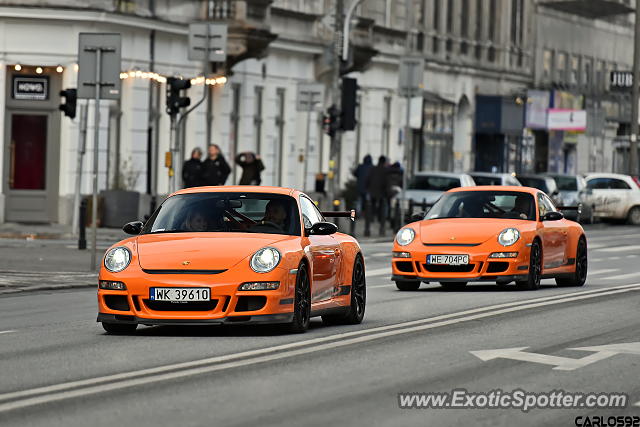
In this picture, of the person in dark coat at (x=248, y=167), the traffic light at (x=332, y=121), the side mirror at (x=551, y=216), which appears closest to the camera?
the side mirror at (x=551, y=216)

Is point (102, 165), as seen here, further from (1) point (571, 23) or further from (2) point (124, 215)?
(1) point (571, 23)

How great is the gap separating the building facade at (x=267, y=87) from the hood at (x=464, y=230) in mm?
11439

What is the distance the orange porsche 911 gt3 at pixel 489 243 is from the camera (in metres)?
23.0

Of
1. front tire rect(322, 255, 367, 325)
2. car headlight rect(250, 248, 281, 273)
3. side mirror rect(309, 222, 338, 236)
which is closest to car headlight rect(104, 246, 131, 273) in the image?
car headlight rect(250, 248, 281, 273)

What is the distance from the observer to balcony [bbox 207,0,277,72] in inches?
1845

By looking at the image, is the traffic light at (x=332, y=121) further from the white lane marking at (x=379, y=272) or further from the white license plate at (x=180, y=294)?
the white license plate at (x=180, y=294)

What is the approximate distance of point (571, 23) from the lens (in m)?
84.8

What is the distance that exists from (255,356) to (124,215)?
28007 millimetres

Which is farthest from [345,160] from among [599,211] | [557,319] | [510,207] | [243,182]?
[557,319]

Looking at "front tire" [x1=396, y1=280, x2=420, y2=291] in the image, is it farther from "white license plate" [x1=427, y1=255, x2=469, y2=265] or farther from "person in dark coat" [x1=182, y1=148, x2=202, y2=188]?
"person in dark coat" [x1=182, y1=148, x2=202, y2=188]

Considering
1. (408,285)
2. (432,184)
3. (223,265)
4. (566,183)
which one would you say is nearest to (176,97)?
(408,285)

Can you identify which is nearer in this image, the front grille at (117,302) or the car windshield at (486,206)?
the front grille at (117,302)

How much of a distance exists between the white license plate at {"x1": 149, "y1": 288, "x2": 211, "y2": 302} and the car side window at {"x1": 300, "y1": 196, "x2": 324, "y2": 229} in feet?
5.92

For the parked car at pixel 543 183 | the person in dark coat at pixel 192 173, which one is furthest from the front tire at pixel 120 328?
the parked car at pixel 543 183
